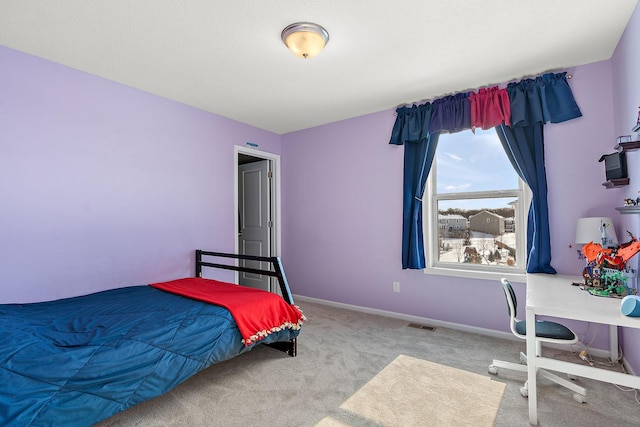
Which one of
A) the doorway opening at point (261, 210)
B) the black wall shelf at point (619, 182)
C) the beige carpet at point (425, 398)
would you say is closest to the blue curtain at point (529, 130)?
the black wall shelf at point (619, 182)

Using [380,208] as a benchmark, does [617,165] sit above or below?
above

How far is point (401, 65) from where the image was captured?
2623 millimetres

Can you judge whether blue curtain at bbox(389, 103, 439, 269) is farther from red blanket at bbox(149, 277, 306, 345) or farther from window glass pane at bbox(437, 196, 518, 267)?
red blanket at bbox(149, 277, 306, 345)

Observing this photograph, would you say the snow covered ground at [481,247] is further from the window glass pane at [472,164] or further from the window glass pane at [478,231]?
the window glass pane at [472,164]

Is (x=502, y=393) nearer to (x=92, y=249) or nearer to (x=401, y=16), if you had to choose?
(x=401, y=16)

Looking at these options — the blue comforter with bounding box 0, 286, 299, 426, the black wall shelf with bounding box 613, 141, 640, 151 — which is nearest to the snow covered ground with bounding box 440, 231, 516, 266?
the black wall shelf with bounding box 613, 141, 640, 151

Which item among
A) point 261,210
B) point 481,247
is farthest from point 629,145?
point 261,210

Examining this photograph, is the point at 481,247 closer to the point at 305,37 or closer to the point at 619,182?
the point at 619,182

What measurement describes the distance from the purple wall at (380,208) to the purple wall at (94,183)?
126 centimetres

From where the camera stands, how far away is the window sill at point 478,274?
2.87m

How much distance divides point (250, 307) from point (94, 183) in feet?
A: 6.07

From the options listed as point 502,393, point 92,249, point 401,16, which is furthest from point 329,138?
point 502,393

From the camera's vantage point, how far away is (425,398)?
1.96 meters

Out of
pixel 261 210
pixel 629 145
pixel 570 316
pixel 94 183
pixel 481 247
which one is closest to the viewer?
pixel 570 316
